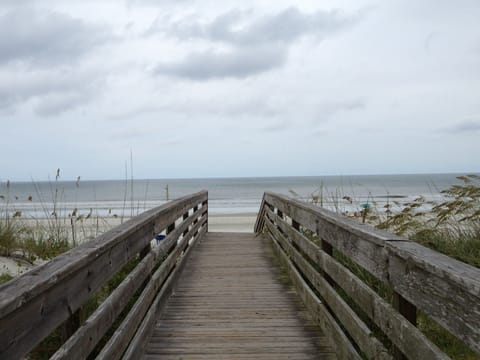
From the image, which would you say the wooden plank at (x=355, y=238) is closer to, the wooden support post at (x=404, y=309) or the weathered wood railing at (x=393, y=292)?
the weathered wood railing at (x=393, y=292)

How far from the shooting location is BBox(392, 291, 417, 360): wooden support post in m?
1.89

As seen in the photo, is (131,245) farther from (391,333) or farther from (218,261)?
(218,261)

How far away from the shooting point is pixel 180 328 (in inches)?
142

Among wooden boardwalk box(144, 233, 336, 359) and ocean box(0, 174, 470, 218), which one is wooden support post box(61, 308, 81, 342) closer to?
wooden boardwalk box(144, 233, 336, 359)

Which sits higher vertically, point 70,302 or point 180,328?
point 70,302

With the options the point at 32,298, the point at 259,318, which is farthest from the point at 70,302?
the point at 259,318

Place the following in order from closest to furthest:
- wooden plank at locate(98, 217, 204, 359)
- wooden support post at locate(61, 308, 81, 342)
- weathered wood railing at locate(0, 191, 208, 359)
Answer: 1. weathered wood railing at locate(0, 191, 208, 359)
2. wooden support post at locate(61, 308, 81, 342)
3. wooden plank at locate(98, 217, 204, 359)

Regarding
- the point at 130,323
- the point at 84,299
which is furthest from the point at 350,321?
the point at 84,299

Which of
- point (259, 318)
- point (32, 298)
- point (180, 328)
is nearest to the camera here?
point (32, 298)

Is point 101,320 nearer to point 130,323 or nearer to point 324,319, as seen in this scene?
point 130,323

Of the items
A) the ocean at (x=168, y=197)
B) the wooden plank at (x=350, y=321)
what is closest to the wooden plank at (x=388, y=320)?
the wooden plank at (x=350, y=321)

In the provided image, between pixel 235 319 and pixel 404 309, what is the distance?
7.19 ft

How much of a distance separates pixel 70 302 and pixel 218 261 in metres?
4.81

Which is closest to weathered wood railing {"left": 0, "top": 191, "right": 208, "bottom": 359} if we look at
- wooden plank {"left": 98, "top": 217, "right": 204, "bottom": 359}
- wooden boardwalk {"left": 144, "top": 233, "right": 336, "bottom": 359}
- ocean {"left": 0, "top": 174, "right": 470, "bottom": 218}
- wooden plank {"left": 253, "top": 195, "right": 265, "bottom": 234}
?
wooden plank {"left": 98, "top": 217, "right": 204, "bottom": 359}
